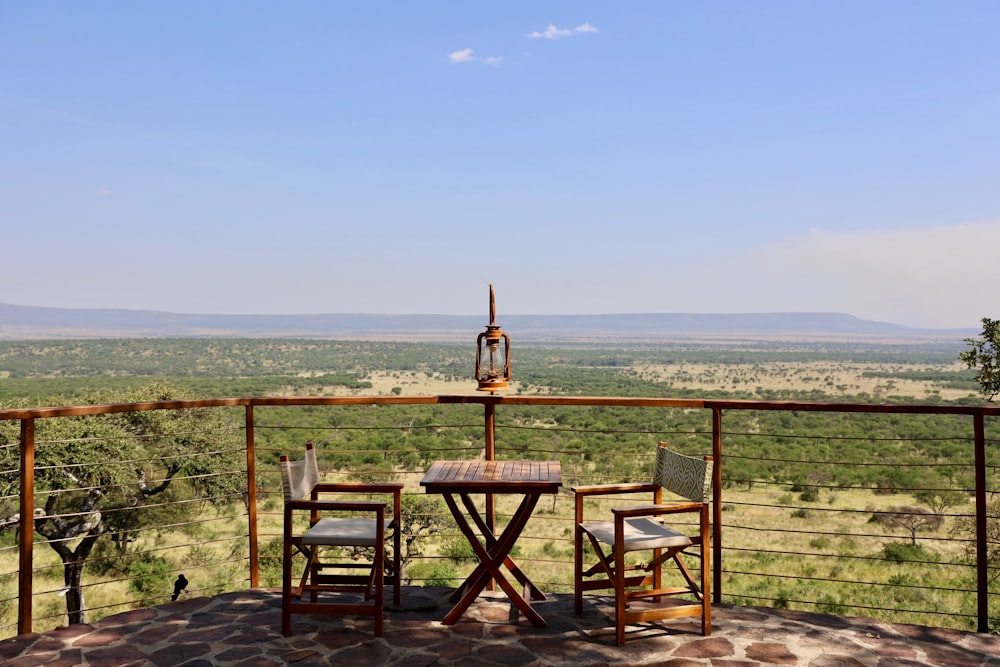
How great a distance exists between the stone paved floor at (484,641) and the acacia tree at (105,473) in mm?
8244

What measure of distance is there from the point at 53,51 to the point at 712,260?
375 feet

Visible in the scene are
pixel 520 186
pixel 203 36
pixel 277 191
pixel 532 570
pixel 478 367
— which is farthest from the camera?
pixel 277 191

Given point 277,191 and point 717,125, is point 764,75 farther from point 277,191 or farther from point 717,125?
point 277,191

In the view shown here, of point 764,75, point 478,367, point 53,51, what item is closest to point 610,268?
point 764,75

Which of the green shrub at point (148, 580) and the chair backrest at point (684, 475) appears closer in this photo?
the chair backrest at point (684, 475)

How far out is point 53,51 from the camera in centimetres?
5450

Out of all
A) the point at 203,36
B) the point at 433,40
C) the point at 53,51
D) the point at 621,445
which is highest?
the point at 53,51

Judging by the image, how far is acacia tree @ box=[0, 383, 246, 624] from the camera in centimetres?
1295

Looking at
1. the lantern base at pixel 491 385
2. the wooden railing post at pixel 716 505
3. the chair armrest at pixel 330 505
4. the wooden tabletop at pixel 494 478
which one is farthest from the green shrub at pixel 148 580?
the wooden railing post at pixel 716 505

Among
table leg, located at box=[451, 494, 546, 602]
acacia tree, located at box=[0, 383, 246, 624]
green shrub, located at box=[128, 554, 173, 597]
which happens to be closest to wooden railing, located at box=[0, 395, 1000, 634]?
table leg, located at box=[451, 494, 546, 602]

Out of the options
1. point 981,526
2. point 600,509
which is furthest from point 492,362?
point 600,509

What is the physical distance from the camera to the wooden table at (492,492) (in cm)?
318

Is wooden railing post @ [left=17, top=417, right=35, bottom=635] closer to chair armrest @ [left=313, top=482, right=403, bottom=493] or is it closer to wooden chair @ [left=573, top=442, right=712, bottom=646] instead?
chair armrest @ [left=313, top=482, right=403, bottom=493]

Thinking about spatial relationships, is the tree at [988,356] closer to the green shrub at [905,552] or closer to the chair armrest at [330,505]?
the green shrub at [905,552]
